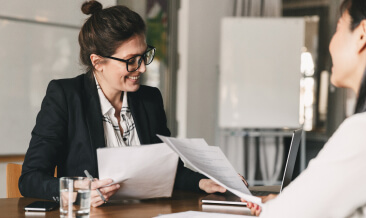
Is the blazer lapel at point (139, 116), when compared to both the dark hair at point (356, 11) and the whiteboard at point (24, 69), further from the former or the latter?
the whiteboard at point (24, 69)

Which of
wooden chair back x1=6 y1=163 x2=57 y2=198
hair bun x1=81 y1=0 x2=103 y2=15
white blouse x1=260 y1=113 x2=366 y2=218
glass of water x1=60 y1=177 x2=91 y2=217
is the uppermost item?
hair bun x1=81 y1=0 x2=103 y2=15

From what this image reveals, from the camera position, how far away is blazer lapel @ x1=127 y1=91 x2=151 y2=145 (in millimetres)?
2071

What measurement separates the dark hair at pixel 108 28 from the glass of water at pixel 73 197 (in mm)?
918

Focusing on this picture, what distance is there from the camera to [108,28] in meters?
1.96

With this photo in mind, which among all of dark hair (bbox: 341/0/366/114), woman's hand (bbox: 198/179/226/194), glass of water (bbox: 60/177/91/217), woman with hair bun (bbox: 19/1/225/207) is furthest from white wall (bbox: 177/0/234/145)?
dark hair (bbox: 341/0/366/114)

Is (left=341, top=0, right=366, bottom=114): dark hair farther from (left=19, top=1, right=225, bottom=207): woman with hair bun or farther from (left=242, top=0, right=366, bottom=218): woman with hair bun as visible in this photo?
(left=19, top=1, right=225, bottom=207): woman with hair bun

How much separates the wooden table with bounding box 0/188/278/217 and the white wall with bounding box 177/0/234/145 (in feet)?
9.57

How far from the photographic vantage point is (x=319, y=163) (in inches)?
35.3

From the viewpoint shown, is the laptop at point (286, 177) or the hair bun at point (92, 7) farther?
the hair bun at point (92, 7)

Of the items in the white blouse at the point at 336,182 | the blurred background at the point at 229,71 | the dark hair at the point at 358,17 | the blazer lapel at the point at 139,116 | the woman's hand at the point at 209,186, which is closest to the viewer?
the white blouse at the point at 336,182

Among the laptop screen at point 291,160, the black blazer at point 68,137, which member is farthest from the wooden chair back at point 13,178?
the laptop screen at point 291,160

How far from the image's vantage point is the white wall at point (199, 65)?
4.51 metres

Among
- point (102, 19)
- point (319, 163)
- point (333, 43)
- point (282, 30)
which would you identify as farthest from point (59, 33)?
point (319, 163)

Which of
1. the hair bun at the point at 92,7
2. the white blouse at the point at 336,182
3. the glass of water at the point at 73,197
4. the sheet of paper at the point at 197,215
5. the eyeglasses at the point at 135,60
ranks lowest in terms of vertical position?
the sheet of paper at the point at 197,215
